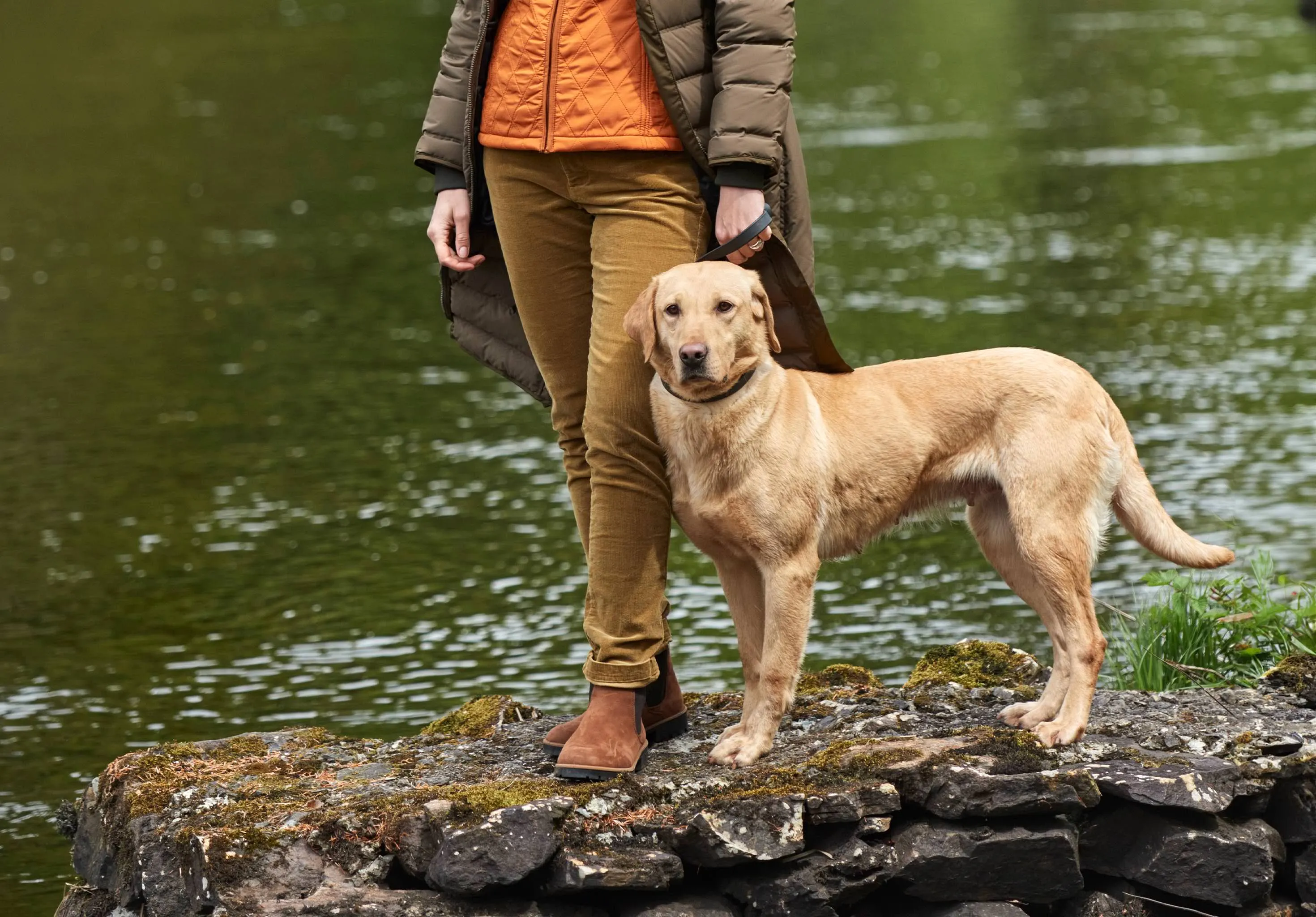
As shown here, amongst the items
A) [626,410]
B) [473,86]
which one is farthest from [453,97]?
[626,410]

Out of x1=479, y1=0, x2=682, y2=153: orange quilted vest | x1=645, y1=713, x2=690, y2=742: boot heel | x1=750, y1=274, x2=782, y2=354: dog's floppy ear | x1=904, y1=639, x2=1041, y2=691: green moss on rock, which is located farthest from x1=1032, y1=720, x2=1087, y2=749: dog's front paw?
x1=479, y1=0, x2=682, y2=153: orange quilted vest

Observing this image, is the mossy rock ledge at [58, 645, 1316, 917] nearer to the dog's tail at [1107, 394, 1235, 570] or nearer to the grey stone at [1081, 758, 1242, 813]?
the grey stone at [1081, 758, 1242, 813]

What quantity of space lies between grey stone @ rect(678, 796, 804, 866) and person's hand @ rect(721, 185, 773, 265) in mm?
1512

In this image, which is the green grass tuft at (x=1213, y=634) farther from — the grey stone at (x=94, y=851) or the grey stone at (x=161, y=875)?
the grey stone at (x=94, y=851)

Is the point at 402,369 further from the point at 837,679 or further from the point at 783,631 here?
the point at 783,631

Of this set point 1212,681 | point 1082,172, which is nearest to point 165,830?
point 1212,681

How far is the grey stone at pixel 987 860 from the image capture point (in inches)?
190

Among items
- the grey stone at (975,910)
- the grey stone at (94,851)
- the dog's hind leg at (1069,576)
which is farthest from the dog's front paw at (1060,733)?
the grey stone at (94,851)

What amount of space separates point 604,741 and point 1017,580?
55.3 inches

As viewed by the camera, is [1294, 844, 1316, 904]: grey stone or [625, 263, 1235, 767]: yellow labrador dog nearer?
[625, 263, 1235, 767]: yellow labrador dog

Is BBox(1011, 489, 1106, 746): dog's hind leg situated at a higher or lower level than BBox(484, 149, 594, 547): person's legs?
lower

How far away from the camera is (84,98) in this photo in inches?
1211

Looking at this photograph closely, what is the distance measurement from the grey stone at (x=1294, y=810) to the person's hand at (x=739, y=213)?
215 centimetres

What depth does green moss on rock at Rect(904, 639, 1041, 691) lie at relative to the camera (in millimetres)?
6172
